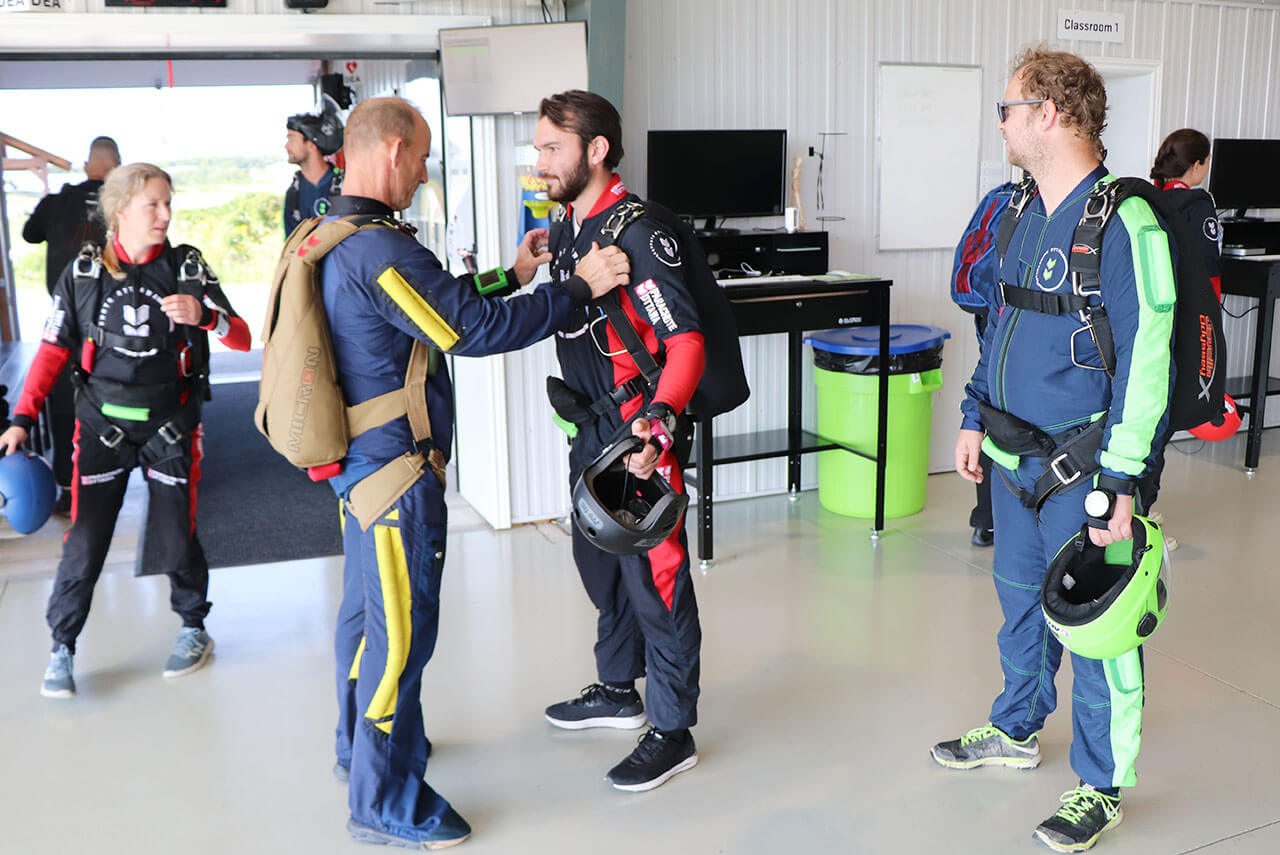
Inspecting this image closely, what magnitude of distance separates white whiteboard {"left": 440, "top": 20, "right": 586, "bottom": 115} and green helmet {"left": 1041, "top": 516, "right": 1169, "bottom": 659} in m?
3.07

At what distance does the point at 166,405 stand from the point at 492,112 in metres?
1.97

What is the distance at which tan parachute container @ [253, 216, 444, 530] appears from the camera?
7.72 feet

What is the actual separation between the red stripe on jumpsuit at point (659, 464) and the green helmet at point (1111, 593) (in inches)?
35.9

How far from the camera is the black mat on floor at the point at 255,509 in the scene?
194 inches

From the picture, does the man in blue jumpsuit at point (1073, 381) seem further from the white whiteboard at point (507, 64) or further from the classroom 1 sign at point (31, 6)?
the classroom 1 sign at point (31, 6)

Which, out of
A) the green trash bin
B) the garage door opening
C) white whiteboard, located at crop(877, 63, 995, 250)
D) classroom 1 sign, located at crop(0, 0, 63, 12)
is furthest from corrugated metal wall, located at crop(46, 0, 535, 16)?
the garage door opening

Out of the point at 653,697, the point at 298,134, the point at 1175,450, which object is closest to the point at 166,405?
the point at 653,697

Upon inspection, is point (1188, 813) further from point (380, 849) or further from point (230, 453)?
point (230, 453)

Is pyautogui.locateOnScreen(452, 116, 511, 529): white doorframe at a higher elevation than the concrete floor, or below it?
higher

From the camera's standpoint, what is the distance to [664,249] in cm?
267

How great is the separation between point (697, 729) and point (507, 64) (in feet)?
9.58

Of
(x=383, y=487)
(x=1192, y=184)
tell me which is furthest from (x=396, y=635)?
(x=1192, y=184)

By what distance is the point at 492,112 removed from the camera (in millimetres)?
4719

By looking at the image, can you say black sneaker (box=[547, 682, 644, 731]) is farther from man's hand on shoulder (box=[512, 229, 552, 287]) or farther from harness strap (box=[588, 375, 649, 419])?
man's hand on shoulder (box=[512, 229, 552, 287])
